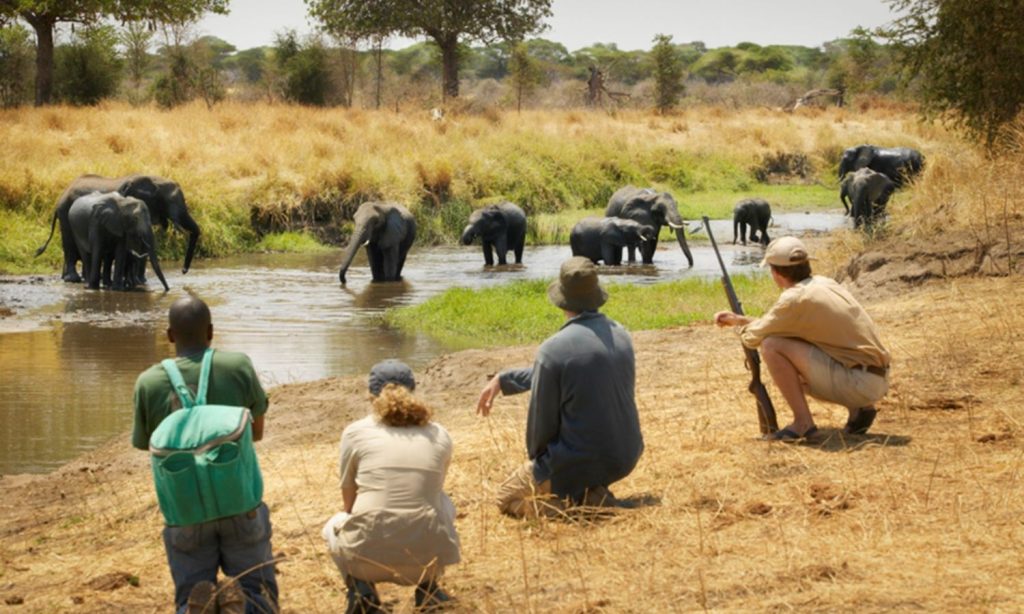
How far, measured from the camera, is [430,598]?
6121 mm

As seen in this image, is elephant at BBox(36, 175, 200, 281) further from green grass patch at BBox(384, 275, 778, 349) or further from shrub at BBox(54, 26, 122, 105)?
shrub at BBox(54, 26, 122, 105)

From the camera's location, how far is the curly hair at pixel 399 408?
6273 mm

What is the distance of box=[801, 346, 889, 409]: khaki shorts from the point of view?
8.47 meters

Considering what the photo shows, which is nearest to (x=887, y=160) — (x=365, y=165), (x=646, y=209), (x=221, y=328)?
(x=646, y=209)

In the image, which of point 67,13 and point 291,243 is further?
point 67,13

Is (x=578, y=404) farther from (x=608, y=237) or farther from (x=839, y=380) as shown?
(x=608, y=237)

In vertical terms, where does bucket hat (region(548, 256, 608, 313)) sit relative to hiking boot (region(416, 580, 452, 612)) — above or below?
above

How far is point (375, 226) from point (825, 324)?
1659 centimetres

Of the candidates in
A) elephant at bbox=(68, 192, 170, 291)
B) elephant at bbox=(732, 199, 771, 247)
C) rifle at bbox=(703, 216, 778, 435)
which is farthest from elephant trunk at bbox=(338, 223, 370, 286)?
rifle at bbox=(703, 216, 778, 435)

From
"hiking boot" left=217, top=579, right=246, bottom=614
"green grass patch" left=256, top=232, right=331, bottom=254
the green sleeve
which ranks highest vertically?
the green sleeve

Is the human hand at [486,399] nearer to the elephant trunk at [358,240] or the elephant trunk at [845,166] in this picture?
the elephant trunk at [358,240]

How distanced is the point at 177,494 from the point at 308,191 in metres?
25.4

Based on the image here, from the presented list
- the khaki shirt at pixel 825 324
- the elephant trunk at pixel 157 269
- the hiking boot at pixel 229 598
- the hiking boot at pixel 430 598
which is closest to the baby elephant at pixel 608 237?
the elephant trunk at pixel 157 269

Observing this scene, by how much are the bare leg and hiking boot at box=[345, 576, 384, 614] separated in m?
3.27
